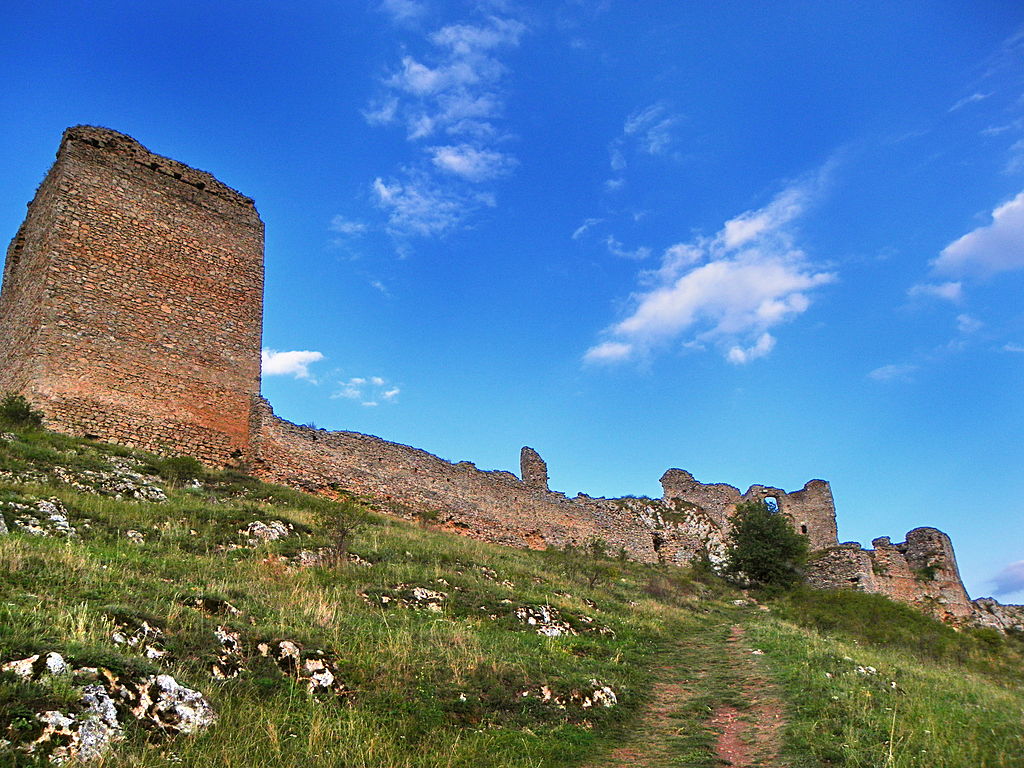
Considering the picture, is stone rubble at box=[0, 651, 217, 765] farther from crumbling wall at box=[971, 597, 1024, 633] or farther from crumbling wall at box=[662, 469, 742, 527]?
crumbling wall at box=[662, 469, 742, 527]

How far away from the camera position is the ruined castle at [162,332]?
16875 mm

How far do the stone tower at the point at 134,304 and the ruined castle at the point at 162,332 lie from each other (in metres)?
0.03

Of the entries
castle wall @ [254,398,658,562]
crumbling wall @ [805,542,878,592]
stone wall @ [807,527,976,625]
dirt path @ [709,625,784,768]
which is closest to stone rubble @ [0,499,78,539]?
dirt path @ [709,625,784,768]

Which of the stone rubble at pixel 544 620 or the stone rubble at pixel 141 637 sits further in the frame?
the stone rubble at pixel 544 620

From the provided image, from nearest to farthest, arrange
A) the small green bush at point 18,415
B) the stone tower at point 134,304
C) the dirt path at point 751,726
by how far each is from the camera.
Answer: the dirt path at point 751,726 → the small green bush at point 18,415 → the stone tower at point 134,304

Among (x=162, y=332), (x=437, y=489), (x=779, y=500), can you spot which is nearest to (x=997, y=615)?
(x=779, y=500)

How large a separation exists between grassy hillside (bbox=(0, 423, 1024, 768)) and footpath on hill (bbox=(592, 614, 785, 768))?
0.04m

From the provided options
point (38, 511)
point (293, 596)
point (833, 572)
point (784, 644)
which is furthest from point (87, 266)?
point (833, 572)

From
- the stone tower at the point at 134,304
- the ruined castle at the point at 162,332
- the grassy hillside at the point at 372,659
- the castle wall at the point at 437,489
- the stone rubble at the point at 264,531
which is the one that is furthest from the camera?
the castle wall at the point at 437,489

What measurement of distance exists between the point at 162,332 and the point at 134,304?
0.95 meters

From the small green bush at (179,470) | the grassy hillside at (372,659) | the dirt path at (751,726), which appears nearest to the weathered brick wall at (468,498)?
the small green bush at (179,470)

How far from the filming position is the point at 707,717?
761 cm

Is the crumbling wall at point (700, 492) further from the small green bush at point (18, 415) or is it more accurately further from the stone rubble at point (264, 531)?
the small green bush at point (18, 415)

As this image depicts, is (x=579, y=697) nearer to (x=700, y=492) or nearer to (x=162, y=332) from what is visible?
(x=162, y=332)
